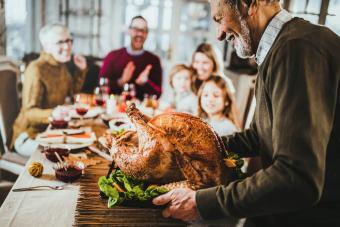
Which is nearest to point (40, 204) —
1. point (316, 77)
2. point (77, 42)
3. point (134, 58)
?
point (316, 77)

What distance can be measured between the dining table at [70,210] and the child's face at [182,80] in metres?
Result: 2.20

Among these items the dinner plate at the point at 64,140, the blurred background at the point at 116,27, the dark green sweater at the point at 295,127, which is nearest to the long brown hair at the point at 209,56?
the dinner plate at the point at 64,140

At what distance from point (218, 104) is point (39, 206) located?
1759 millimetres

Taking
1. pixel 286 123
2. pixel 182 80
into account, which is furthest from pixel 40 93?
pixel 286 123

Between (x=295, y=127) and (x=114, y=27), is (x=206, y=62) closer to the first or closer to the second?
(x=295, y=127)

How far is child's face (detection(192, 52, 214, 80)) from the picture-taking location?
3627 mm

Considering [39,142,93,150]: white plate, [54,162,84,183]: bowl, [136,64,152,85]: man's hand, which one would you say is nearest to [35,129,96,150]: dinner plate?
[39,142,93,150]: white plate

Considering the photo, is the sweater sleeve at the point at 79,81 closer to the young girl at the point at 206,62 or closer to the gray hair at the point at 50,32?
the gray hair at the point at 50,32

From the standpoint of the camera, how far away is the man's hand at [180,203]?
1183 mm

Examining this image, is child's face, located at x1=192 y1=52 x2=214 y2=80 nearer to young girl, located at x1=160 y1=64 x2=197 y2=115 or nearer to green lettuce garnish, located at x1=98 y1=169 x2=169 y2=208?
young girl, located at x1=160 y1=64 x2=197 y2=115

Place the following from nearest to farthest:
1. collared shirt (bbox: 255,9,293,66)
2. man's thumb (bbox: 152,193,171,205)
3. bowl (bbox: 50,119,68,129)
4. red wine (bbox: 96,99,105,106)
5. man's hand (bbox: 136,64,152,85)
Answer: collared shirt (bbox: 255,9,293,66) < man's thumb (bbox: 152,193,171,205) < bowl (bbox: 50,119,68,129) < red wine (bbox: 96,99,105,106) < man's hand (bbox: 136,64,152,85)

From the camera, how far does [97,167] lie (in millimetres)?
1760

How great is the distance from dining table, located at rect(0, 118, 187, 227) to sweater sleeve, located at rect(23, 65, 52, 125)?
175 cm

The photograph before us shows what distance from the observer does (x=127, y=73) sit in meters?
4.43
